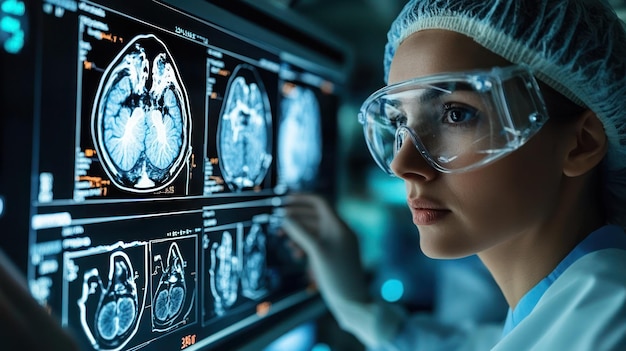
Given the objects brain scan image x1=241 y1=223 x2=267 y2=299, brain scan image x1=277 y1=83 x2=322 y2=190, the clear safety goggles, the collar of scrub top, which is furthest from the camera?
brain scan image x1=277 y1=83 x2=322 y2=190

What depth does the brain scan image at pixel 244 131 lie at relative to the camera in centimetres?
103

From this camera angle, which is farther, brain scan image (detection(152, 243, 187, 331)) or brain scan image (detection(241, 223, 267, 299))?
brain scan image (detection(241, 223, 267, 299))

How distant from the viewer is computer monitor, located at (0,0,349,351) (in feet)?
2.10

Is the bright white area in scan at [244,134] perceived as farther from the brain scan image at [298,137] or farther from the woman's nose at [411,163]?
the woman's nose at [411,163]

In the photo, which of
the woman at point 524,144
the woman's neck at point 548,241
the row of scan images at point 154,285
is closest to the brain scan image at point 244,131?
the row of scan images at point 154,285

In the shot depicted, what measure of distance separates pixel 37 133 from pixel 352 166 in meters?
1.53

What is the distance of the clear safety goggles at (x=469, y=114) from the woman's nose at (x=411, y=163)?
0.01 m

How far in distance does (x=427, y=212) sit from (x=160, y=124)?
19.2 inches

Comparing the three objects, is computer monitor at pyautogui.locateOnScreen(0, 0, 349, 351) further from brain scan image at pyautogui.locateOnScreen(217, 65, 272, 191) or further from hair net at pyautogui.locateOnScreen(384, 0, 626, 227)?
hair net at pyautogui.locateOnScreen(384, 0, 626, 227)

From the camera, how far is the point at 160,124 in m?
0.85

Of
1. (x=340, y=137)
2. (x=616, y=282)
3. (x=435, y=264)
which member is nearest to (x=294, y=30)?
Answer: (x=340, y=137)

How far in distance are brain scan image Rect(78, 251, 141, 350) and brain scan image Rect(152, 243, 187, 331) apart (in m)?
0.05

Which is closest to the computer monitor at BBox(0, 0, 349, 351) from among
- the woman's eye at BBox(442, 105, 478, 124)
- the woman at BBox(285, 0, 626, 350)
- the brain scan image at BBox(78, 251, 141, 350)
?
the brain scan image at BBox(78, 251, 141, 350)

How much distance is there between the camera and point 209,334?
39.7 inches
